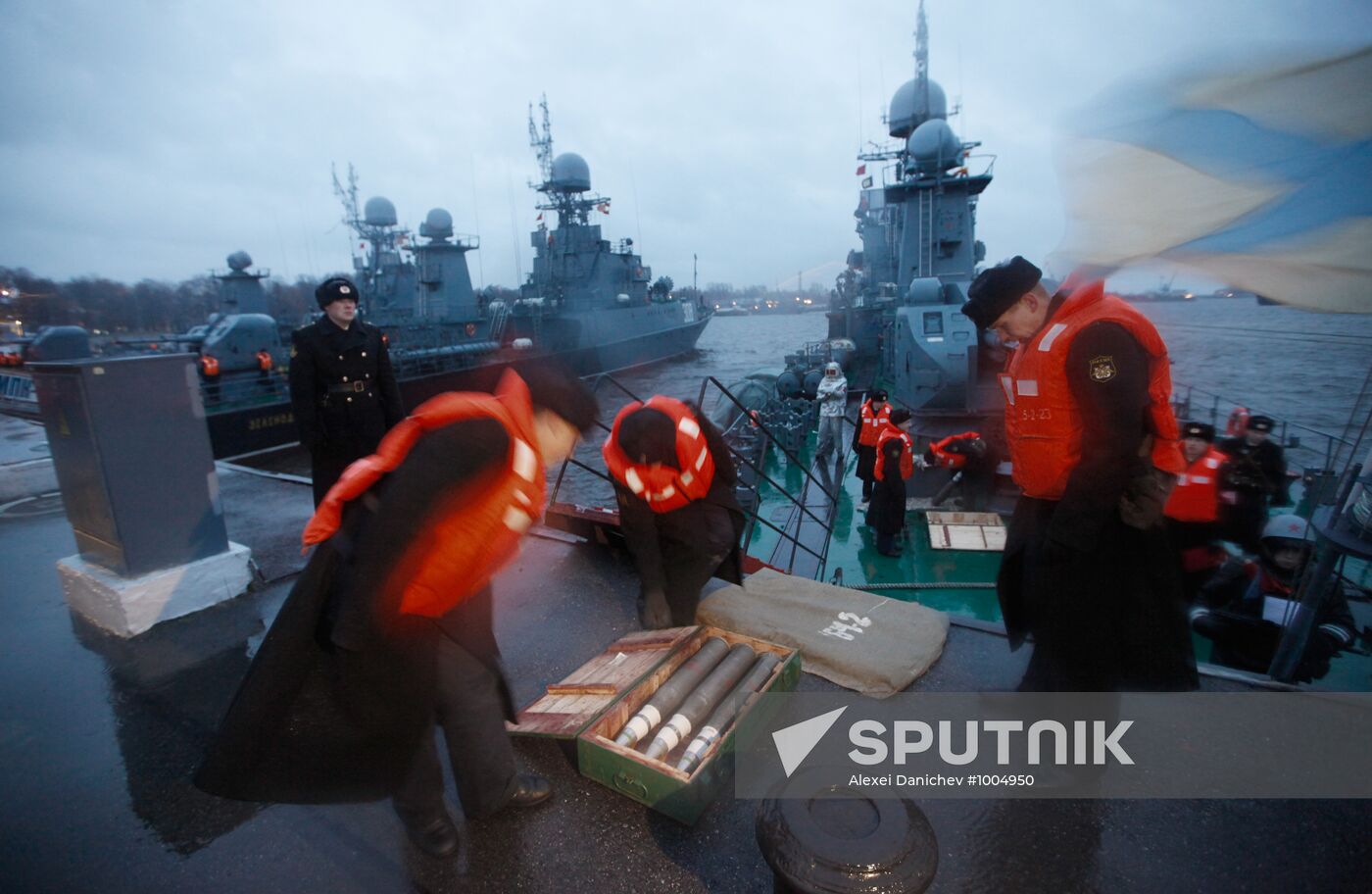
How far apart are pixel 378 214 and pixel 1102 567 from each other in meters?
44.6

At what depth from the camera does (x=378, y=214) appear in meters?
38.4

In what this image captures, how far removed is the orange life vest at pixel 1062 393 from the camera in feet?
6.80

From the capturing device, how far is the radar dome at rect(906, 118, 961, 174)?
22.0m

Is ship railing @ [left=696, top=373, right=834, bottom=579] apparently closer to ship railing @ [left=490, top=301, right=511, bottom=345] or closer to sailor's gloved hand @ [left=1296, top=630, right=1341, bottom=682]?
sailor's gloved hand @ [left=1296, top=630, right=1341, bottom=682]

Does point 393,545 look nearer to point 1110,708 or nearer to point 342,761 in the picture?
point 342,761

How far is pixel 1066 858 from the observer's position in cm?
216

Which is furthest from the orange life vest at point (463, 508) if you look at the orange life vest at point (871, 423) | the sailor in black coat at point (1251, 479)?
the orange life vest at point (871, 423)

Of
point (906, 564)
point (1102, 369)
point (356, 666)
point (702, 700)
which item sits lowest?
point (906, 564)

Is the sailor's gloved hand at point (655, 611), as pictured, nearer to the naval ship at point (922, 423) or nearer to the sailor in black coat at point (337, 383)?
the naval ship at point (922, 423)

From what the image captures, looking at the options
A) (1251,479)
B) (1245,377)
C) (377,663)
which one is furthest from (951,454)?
(1245,377)

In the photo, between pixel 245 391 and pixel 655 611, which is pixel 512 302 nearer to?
pixel 245 391

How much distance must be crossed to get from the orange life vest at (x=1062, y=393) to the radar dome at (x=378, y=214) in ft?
144

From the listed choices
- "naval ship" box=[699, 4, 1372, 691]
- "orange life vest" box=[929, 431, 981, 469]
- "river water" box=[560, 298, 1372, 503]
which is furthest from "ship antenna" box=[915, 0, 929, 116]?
"orange life vest" box=[929, 431, 981, 469]

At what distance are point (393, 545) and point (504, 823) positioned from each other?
1.40 meters
